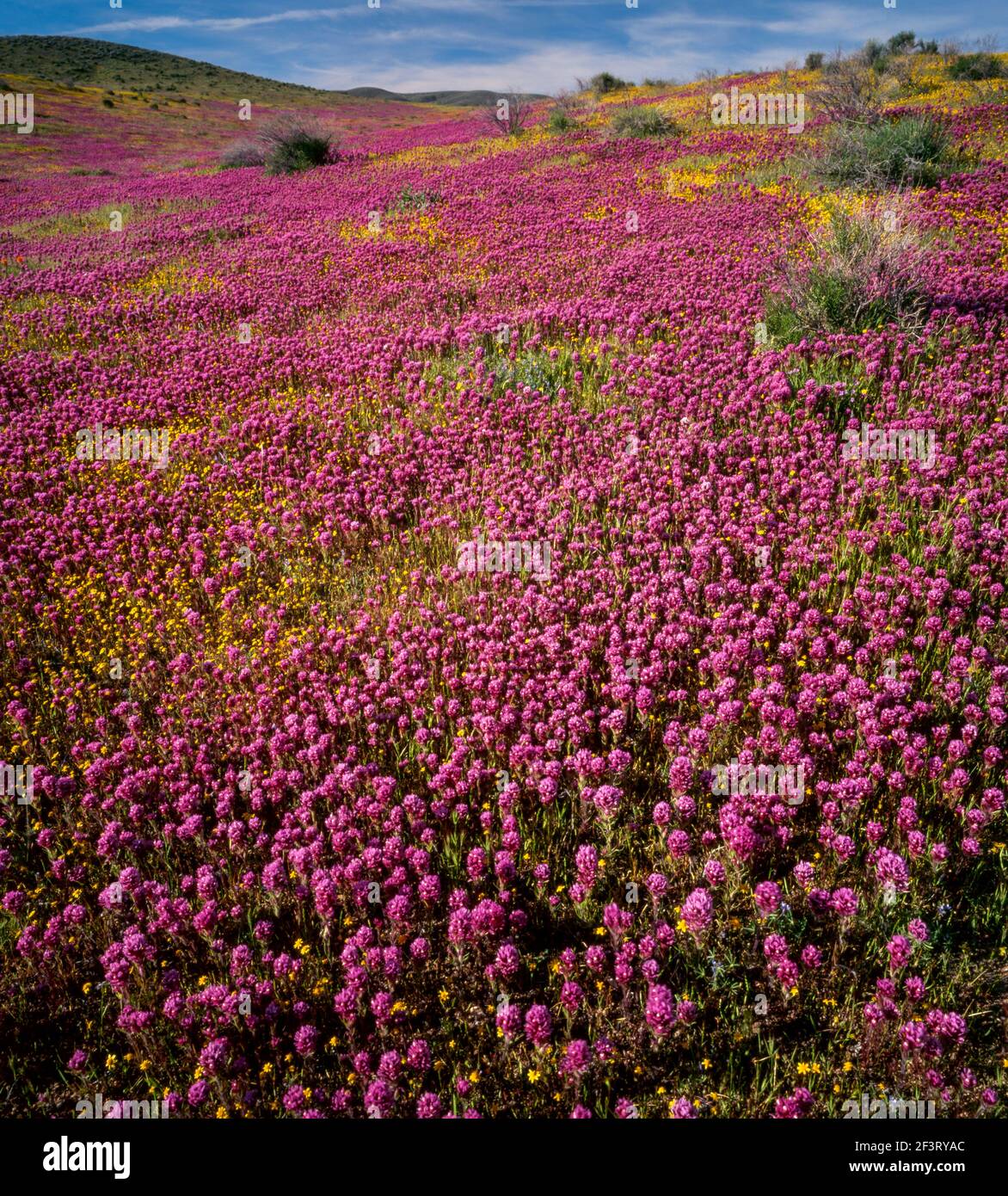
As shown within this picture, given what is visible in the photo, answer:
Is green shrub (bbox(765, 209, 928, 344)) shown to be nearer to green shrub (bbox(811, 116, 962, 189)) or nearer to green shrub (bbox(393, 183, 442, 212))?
green shrub (bbox(811, 116, 962, 189))

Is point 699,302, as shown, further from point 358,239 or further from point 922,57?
point 922,57

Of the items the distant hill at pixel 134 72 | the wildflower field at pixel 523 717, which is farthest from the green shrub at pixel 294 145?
the distant hill at pixel 134 72

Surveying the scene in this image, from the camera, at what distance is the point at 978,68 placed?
3016 centimetres

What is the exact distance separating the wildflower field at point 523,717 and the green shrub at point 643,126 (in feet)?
63.4

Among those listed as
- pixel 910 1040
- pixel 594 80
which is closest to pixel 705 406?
pixel 910 1040
